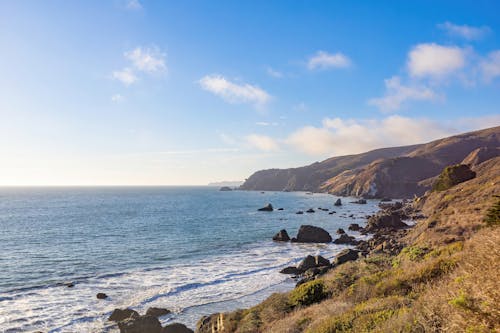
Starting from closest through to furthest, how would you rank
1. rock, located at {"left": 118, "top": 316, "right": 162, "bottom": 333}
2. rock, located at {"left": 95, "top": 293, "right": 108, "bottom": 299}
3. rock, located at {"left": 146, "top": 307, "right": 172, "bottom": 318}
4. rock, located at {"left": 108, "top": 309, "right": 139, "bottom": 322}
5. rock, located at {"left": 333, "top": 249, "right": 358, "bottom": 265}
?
1. rock, located at {"left": 118, "top": 316, "right": 162, "bottom": 333}
2. rock, located at {"left": 108, "top": 309, "right": 139, "bottom": 322}
3. rock, located at {"left": 146, "top": 307, "right": 172, "bottom": 318}
4. rock, located at {"left": 95, "top": 293, "right": 108, "bottom": 299}
5. rock, located at {"left": 333, "top": 249, "right": 358, "bottom": 265}

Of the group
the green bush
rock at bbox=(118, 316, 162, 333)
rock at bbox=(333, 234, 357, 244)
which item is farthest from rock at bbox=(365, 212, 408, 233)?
rock at bbox=(118, 316, 162, 333)

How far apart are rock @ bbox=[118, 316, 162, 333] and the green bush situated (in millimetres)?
8060

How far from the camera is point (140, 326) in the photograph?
17.4m

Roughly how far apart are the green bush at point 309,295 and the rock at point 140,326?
8060 millimetres

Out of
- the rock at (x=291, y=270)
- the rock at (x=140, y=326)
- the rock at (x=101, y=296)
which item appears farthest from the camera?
the rock at (x=291, y=270)

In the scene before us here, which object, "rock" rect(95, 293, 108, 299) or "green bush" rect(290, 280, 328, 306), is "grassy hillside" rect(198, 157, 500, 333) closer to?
"green bush" rect(290, 280, 328, 306)

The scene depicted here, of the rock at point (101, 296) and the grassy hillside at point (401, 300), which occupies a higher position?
the grassy hillside at point (401, 300)

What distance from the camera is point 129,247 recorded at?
1687 inches

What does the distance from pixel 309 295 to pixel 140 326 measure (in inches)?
380

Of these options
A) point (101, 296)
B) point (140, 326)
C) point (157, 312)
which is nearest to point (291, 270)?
point (157, 312)

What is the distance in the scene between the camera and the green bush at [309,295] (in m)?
14.0

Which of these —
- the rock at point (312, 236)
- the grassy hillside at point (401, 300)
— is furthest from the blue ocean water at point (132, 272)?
the grassy hillside at point (401, 300)

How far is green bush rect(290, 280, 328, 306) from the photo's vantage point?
1401cm

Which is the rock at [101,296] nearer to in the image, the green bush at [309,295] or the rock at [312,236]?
the green bush at [309,295]
